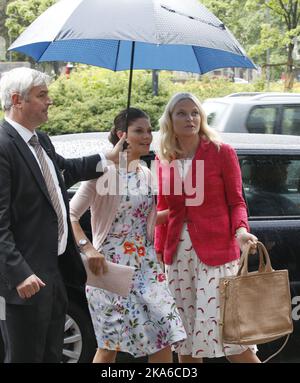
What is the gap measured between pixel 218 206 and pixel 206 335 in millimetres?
724

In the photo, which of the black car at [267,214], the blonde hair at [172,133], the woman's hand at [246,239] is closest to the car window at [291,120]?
the black car at [267,214]

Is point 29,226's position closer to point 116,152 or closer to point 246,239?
point 116,152

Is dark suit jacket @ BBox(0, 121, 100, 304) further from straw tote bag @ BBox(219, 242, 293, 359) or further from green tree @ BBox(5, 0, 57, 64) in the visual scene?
green tree @ BBox(5, 0, 57, 64)

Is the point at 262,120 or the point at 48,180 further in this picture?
the point at 262,120

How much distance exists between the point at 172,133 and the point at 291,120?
20.1ft

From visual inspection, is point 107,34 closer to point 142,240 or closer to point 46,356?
point 142,240

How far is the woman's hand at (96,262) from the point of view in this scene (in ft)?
12.2

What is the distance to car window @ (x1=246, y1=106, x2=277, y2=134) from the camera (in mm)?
9398

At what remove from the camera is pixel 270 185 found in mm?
4691

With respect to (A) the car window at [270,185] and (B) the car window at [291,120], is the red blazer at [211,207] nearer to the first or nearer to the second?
(A) the car window at [270,185]

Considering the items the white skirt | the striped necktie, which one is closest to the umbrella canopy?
the striped necktie

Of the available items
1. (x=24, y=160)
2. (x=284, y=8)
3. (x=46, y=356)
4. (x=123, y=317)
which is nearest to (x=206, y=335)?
(x=123, y=317)

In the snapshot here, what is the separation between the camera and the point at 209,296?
3.90 m

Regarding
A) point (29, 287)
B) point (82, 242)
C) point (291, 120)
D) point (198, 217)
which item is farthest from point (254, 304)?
point (291, 120)
